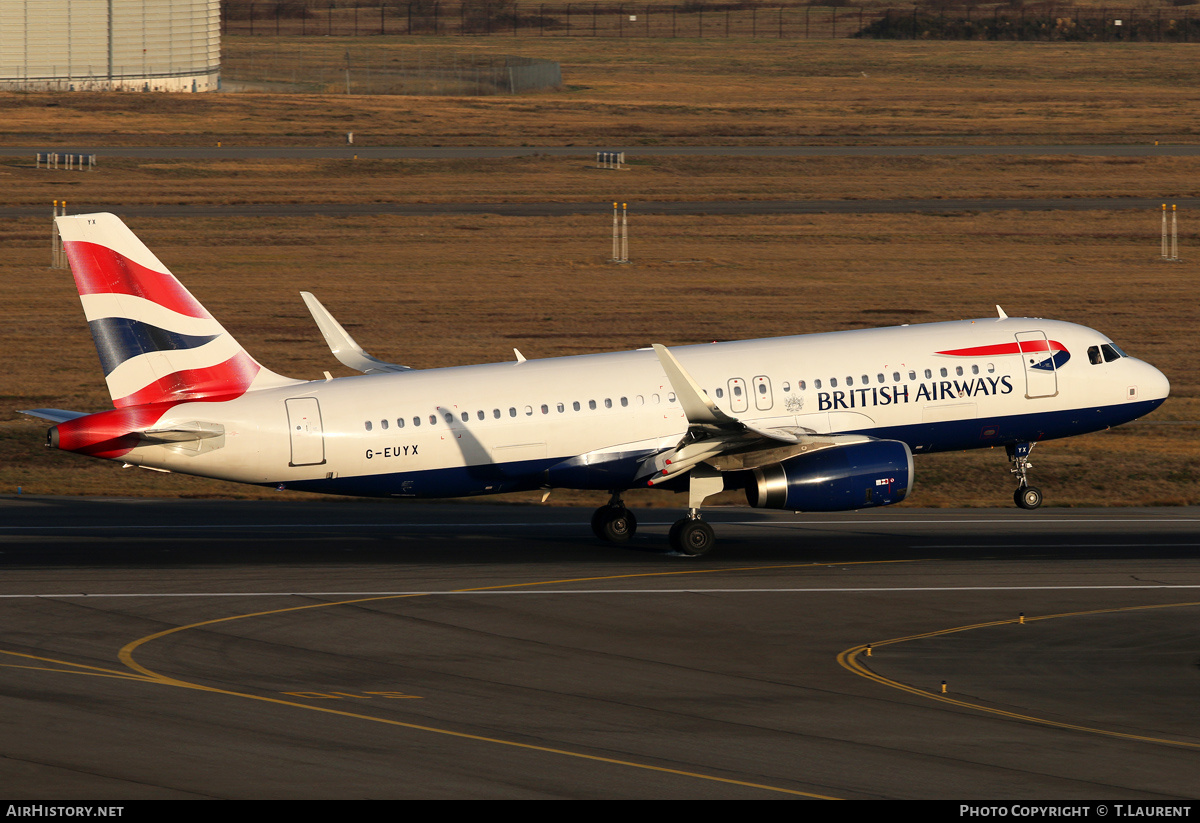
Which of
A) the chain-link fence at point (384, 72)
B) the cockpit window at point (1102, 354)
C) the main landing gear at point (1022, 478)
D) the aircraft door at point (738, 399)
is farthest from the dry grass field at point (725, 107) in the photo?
the aircraft door at point (738, 399)

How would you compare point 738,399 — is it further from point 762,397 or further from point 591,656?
point 591,656

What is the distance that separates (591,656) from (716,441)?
870 centimetres

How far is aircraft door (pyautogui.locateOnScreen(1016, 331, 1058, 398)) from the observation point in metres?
39.7

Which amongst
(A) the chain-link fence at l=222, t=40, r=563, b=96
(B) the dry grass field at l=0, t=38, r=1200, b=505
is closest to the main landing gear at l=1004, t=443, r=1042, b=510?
(B) the dry grass field at l=0, t=38, r=1200, b=505

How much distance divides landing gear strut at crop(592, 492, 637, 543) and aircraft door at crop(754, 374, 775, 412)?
4070 mm

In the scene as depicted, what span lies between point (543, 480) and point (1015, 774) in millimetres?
17703

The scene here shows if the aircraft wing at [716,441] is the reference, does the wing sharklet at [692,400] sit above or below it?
above

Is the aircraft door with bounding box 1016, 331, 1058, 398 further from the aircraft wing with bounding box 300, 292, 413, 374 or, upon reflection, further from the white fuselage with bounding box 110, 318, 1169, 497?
the aircraft wing with bounding box 300, 292, 413, 374

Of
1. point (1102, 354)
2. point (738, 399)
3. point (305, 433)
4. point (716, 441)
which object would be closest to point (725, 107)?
point (1102, 354)

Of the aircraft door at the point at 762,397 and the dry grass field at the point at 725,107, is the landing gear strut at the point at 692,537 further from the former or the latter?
the dry grass field at the point at 725,107

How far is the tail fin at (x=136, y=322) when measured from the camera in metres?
34.4

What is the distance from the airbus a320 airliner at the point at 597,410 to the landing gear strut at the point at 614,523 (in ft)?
0.18

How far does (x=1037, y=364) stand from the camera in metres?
39.8
